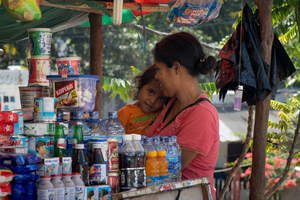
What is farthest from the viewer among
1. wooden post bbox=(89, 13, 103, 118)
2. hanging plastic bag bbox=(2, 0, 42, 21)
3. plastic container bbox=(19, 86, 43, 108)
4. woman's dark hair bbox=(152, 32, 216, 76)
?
wooden post bbox=(89, 13, 103, 118)

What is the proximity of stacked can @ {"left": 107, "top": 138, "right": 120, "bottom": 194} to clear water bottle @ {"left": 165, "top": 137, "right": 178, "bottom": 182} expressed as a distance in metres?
0.42

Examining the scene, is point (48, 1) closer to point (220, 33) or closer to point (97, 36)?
point (97, 36)

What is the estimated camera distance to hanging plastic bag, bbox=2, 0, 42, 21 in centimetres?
187

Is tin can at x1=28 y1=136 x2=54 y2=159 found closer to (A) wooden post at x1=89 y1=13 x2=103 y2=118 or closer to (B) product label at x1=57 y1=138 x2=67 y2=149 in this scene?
(B) product label at x1=57 y1=138 x2=67 y2=149

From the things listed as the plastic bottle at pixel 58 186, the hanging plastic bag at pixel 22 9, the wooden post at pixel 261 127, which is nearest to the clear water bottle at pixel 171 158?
the plastic bottle at pixel 58 186

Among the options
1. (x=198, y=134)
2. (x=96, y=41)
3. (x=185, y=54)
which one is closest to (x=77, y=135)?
(x=198, y=134)

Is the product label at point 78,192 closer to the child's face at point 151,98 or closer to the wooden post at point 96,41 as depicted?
the child's face at point 151,98

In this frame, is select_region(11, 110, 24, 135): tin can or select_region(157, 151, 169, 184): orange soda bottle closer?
select_region(11, 110, 24, 135): tin can

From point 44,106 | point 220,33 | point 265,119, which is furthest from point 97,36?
point 220,33

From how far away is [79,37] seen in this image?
589 inches

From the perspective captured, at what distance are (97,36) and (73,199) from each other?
2.97 meters

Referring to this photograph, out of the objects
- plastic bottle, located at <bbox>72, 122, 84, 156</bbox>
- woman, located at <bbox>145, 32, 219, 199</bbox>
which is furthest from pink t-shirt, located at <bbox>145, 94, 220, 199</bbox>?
plastic bottle, located at <bbox>72, 122, 84, 156</bbox>

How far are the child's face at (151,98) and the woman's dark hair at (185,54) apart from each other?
42cm

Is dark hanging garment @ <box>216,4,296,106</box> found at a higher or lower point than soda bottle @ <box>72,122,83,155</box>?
higher
